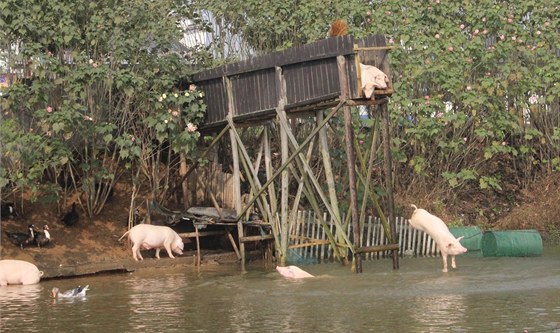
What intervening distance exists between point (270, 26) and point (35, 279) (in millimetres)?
9651

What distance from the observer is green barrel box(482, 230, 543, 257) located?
70.2ft

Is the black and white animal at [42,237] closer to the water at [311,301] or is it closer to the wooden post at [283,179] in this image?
the water at [311,301]

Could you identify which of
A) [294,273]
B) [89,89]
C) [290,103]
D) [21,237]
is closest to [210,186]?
[89,89]

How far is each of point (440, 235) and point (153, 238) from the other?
522 centimetres

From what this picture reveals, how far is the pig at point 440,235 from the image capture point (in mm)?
19609

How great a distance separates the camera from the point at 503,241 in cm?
2150

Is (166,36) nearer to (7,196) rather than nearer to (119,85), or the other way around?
(119,85)

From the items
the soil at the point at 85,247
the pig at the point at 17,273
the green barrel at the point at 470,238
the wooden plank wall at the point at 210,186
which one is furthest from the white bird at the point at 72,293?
the green barrel at the point at 470,238

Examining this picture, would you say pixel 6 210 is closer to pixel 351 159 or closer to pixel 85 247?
pixel 85 247

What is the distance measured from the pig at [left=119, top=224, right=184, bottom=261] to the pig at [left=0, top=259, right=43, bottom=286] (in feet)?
7.78

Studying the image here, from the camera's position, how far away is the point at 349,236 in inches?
872

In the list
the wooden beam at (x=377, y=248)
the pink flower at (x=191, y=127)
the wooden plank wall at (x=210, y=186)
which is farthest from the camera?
the wooden plank wall at (x=210, y=186)

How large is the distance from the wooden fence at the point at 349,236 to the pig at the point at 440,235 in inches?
58.1

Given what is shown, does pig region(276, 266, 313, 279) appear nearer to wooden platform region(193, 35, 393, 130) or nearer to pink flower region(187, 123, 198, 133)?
wooden platform region(193, 35, 393, 130)
